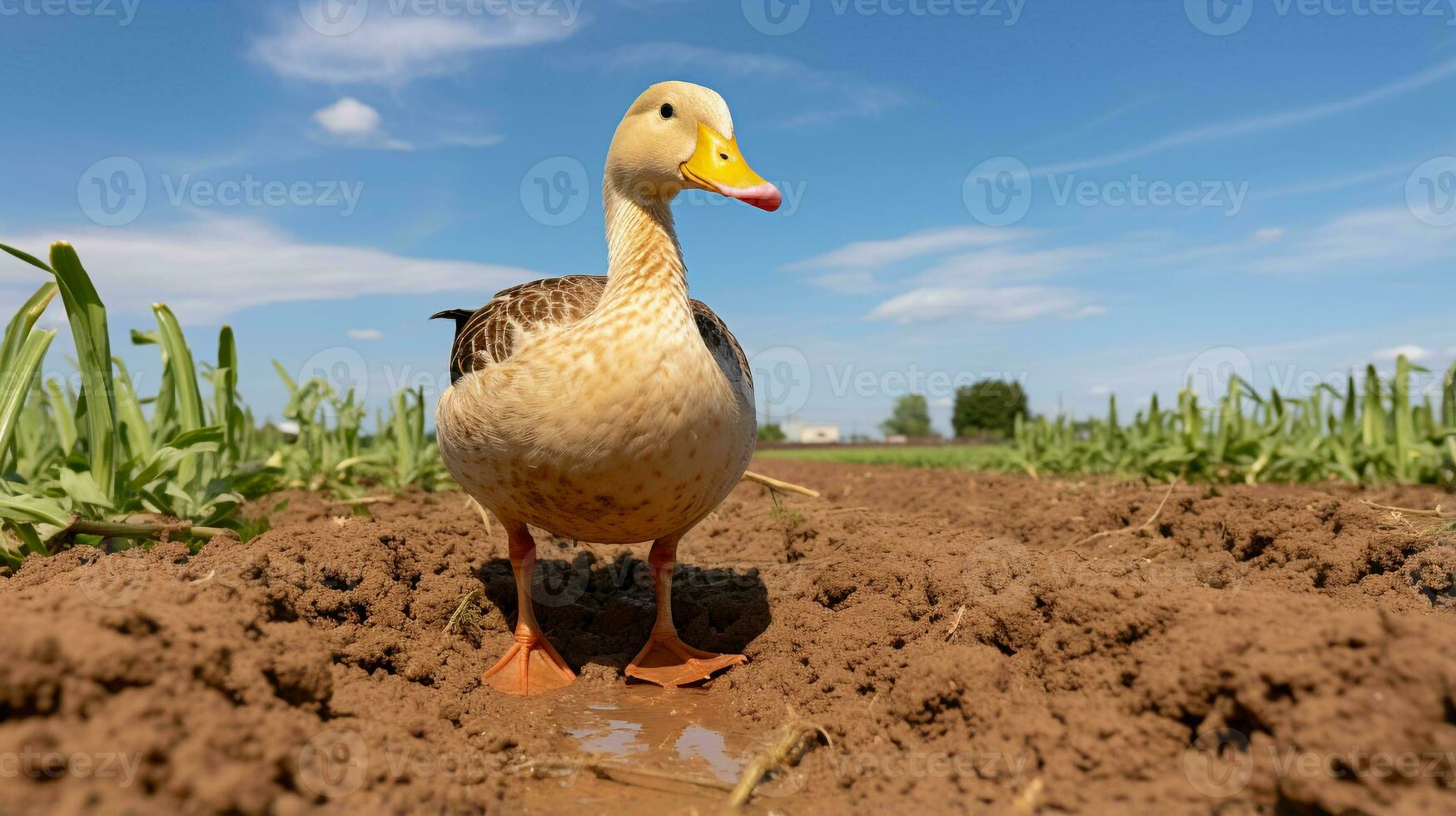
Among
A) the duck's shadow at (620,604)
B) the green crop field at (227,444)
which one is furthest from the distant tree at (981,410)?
the duck's shadow at (620,604)

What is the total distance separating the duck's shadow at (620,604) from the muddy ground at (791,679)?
25mm

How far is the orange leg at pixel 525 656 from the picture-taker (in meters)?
3.37

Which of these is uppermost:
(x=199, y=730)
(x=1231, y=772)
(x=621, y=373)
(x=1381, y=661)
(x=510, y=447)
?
(x=621, y=373)

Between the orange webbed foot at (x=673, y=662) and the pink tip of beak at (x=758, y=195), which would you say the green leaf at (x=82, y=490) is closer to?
the orange webbed foot at (x=673, y=662)

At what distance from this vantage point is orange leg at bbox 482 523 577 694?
337 cm

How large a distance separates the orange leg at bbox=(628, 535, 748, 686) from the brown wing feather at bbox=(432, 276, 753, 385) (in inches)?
37.2

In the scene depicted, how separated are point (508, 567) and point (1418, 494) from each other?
6.50 metres

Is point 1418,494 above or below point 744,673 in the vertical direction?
above

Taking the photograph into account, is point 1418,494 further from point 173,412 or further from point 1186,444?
point 173,412

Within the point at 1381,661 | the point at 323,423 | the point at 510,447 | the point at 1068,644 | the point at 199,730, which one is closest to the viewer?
the point at 199,730

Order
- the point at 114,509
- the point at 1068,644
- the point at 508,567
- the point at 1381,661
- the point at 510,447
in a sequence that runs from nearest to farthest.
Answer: the point at 1381,661, the point at 1068,644, the point at 510,447, the point at 114,509, the point at 508,567

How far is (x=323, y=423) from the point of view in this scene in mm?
7770

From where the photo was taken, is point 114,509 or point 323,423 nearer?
point 114,509

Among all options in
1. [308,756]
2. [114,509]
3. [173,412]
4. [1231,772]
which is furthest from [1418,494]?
[173,412]
